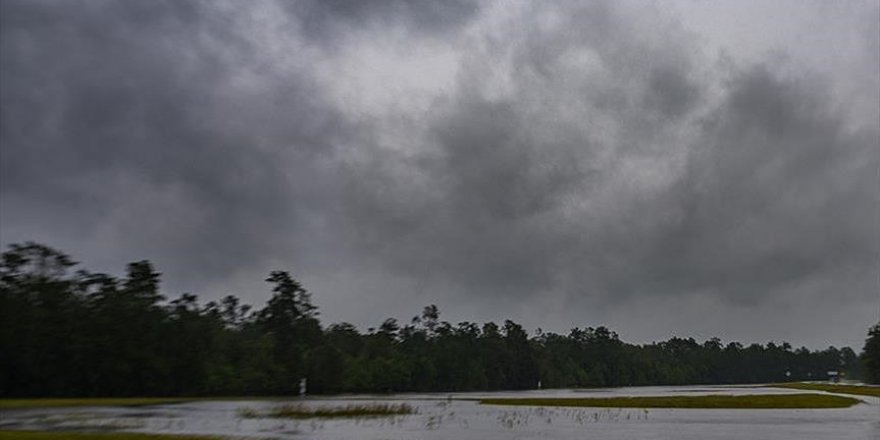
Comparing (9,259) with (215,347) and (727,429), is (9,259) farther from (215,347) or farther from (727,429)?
(727,429)

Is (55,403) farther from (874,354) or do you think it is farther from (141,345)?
(874,354)

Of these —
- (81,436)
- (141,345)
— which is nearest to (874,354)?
(141,345)

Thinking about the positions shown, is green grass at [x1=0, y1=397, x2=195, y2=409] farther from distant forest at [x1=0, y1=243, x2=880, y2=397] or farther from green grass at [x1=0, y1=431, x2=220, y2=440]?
green grass at [x1=0, y1=431, x2=220, y2=440]

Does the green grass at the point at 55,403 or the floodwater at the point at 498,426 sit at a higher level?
the green grass at the point at 55,403

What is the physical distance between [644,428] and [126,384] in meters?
82.0

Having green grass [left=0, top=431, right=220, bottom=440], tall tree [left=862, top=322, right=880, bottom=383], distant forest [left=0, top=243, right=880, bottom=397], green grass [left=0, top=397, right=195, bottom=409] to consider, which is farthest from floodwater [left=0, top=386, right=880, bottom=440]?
tall tree [left=862, top=322, right=880, bottom=383]

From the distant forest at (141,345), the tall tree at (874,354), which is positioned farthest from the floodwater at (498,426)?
the tall tree at (874,354)

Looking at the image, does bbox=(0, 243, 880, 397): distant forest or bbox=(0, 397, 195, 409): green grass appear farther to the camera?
bbox=(0, 243, 880, 397): distant forest

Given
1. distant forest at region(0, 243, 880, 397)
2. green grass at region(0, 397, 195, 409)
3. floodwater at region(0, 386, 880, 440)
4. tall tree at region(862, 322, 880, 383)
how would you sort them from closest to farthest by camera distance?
floodwater at region(0, 386, 880, 440), green grass at region(0, 397, 195, 409), distant forest at region(0, 243, 880, 397), tall tree at region(862, 322, 880, 383)

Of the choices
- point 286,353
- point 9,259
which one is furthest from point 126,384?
point 286,353

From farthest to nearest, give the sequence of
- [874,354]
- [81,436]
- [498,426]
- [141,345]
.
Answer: [874,354]
[141,345]
[498,426]
[81,436]

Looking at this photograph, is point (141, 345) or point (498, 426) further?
point (141, 345)

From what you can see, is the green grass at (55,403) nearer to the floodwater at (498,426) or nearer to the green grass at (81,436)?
the floodwater at (498,426)

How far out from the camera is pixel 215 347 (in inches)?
5295
